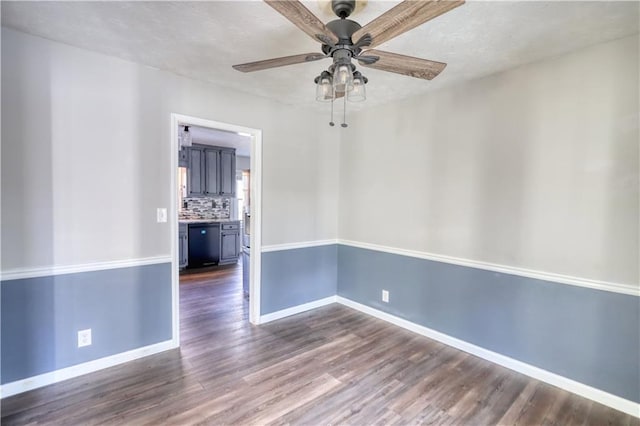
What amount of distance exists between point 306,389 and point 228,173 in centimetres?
526

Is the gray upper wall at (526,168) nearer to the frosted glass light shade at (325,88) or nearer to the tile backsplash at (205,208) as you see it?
the frosted glass light shade at (325,88)

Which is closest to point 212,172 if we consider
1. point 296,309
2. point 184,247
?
point 184,247

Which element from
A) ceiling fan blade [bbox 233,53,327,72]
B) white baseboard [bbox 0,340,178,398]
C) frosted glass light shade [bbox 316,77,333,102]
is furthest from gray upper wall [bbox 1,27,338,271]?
frosted glass light shade [bbox 316,77,333,102]

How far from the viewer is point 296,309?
12.2 ft

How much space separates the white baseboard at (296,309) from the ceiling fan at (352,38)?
8.30ft

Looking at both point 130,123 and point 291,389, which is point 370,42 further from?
point 291,389

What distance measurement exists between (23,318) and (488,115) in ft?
12.7

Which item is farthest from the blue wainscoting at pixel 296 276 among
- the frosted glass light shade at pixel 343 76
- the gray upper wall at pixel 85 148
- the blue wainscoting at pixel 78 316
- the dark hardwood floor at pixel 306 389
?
the frosted glass light shade at pixel 343 76

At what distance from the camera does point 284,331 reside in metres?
3.24

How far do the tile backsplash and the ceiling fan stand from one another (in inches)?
218

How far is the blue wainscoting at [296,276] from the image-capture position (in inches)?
137

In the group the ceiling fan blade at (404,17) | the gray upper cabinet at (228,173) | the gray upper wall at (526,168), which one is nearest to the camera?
the ceiling fan blade at (404,17)

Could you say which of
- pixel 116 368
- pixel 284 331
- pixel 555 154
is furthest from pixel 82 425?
pixel 555 154

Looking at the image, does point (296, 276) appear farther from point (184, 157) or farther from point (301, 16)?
point (184, 157)
